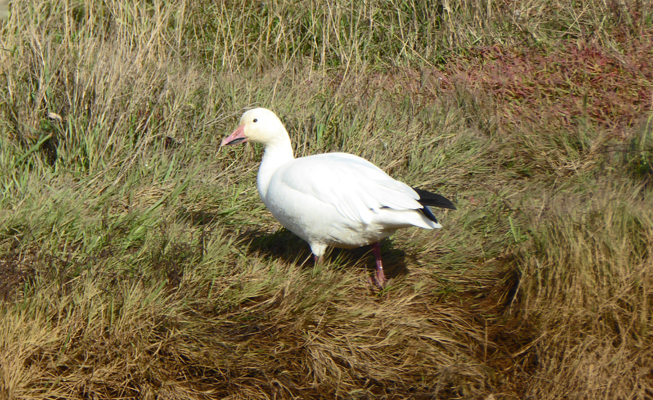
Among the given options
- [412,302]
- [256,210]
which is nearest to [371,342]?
[412,302]

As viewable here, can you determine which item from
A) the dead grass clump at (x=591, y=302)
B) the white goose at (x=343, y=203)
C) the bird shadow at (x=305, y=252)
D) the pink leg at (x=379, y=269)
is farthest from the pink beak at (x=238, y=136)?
the dead grass clump at (x=591, y=302)

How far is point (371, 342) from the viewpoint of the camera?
297cm

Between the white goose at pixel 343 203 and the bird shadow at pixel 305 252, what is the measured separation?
0.53ft

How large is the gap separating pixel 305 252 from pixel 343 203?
63 cm

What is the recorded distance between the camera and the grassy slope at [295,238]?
281 centimetres

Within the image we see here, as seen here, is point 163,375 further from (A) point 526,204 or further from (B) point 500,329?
(A) point 526,204

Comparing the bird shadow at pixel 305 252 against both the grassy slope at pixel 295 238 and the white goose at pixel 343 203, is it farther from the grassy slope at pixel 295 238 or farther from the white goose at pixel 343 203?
the white goose at pixel 343 203

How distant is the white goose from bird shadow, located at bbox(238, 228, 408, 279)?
0.16 m

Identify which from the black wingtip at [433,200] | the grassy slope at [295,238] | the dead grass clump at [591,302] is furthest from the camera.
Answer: the black wingtip at [433,200]

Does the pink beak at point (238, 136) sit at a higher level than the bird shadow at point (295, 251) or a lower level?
higher

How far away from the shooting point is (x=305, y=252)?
355 centimetres

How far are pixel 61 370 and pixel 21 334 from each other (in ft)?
0.77

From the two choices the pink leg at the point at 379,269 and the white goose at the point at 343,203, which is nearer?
the white goose at the point at 343,203

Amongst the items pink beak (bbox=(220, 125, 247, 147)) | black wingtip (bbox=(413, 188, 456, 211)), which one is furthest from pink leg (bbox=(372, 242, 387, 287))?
pink beak (bbox=(220, 125, 247, 147))
